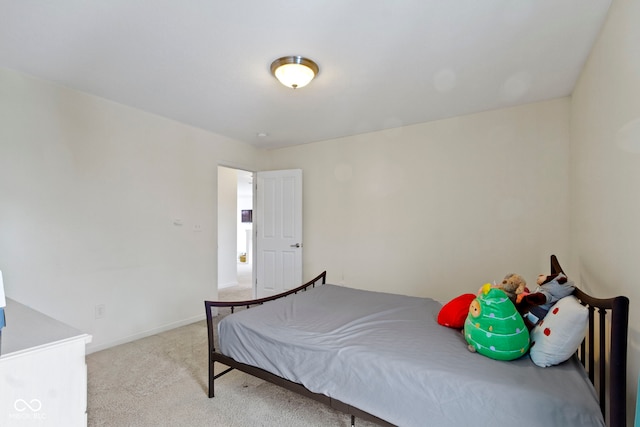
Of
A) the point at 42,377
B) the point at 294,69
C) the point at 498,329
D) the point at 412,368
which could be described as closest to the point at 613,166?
the point at 498,329

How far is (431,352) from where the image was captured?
165cm

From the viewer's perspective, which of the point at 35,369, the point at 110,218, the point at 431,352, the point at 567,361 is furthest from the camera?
the point at 110,218

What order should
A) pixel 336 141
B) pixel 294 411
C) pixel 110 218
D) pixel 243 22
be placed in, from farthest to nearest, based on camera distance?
pixel 336 141, pixel 110 218, pixel 294 411, pixel 243 22

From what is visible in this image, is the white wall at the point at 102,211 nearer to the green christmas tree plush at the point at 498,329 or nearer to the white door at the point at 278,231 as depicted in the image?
the white door at the point at 278,231

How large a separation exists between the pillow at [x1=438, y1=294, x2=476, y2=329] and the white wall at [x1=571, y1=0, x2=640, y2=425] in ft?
2.51

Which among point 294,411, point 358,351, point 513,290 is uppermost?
point 513,290

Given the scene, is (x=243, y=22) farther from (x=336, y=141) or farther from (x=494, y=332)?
(x=336, y=141)

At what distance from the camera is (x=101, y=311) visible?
3.05 m

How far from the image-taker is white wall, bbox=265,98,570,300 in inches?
124

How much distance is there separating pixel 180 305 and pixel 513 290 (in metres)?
3.51

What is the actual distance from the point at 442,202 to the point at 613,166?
193cm

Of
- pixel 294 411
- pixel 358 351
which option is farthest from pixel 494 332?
pixel 294 411

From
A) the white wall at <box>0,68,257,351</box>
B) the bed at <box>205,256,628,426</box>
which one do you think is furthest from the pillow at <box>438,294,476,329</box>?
the white wall at <box>0,68,257,351</box>

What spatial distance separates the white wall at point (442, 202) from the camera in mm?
3152
